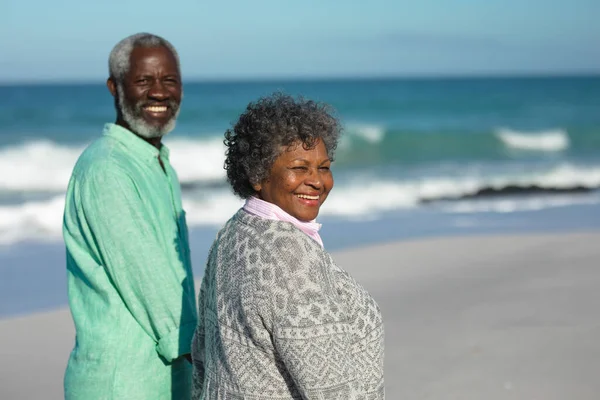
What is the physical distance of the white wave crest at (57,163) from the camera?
17.5 m

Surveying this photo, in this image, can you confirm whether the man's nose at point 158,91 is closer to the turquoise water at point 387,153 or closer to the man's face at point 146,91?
the man's face at point 146,91

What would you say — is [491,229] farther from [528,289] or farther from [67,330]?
[67,330]

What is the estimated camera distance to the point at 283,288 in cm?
201

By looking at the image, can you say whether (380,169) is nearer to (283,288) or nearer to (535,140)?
(535,140)

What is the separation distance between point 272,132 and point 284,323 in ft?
1.72

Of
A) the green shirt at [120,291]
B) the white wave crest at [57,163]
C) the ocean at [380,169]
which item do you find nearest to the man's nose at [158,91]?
the green shirt at [120,291]

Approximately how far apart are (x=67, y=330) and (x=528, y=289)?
3.80m

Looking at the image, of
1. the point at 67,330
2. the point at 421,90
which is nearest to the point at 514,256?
the point at 67,330

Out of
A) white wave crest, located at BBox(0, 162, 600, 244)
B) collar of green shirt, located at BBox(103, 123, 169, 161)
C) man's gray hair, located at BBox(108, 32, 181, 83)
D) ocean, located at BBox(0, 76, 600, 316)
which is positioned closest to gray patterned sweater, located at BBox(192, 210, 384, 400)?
collar of green shirt, located at BBox(103, 123, 169, 161)

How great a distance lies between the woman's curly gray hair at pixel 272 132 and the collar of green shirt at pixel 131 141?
0.68 metres

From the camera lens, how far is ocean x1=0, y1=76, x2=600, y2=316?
422 inches

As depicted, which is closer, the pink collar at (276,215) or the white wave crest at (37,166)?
the pink collar at (276,215)

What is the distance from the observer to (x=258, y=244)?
2.10m

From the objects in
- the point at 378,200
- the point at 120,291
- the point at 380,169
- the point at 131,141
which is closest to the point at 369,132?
the point at 380,169
